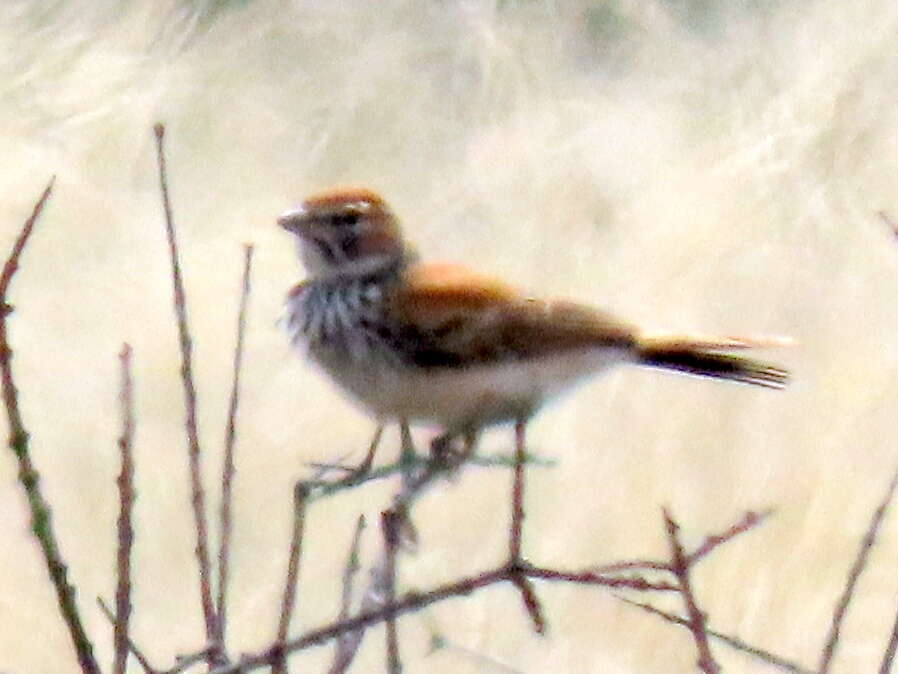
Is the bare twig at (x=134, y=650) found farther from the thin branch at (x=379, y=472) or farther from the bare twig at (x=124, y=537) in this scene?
the thin branch at (x=379, y=472)

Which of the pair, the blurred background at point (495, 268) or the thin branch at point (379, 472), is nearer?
the thin branch at point (379, 472)

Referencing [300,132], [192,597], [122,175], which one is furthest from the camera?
[300,132]

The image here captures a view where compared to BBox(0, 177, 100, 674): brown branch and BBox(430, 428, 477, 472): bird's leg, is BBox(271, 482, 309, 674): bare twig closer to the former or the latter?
BBox(0, 177, 100, 674): brown branch

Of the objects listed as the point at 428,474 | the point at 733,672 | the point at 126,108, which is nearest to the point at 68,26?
the point at 126,108

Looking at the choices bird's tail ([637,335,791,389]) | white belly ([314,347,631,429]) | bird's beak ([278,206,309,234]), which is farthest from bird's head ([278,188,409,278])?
bird's tail ([637,335,791,389])

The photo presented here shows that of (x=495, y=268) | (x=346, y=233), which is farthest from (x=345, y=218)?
(x=495, y=268)

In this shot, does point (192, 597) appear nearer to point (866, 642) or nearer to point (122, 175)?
point (122, 175)

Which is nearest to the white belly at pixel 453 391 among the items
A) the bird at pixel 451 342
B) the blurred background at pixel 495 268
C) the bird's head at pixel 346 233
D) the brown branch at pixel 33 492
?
the bird at pixel 451 342
